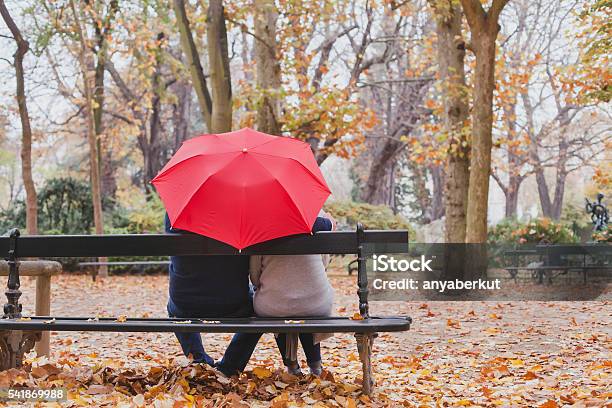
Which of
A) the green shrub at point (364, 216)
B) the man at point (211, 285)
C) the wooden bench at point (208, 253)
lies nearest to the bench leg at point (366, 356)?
the wooden bench at point (208, 253)

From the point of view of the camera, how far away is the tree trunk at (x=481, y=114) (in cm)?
1180

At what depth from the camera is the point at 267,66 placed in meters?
17.4

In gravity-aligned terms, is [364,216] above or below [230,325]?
above

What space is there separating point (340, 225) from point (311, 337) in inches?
629

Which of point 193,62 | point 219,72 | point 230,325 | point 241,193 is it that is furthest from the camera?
point 193,62

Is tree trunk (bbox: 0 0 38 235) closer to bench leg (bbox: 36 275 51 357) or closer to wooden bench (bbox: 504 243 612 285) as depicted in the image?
wooden bench (bbox: 504 243 612 285)

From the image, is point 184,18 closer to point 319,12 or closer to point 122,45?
point 319,12

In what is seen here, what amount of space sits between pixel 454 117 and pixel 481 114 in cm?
271

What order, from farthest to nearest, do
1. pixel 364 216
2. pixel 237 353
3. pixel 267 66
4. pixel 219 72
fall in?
pixel 364 216 → pixel 267 66 → pixel 219 72 → pixel 237 353

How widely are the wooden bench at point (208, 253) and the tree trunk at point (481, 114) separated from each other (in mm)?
7522

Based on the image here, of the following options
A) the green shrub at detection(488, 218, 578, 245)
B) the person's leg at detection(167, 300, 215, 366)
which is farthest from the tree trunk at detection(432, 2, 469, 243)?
the person's leg at detection(167, 300, 215, 366)

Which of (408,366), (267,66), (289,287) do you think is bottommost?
(408,366)

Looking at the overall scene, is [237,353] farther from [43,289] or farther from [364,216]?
[364,216]

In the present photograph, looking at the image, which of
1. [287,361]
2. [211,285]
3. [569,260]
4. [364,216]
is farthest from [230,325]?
[364,216]
